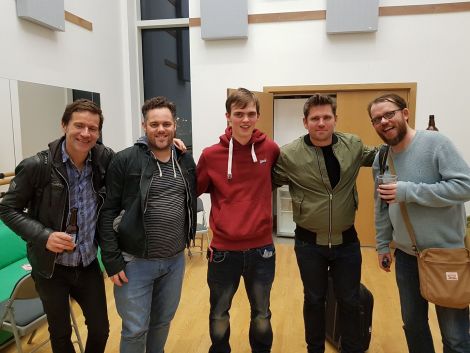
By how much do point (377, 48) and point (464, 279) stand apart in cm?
370

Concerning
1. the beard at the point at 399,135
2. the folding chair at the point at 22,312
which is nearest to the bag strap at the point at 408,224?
the beard at the point at 399,135

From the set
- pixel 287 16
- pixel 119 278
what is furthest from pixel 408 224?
pixel 287 16

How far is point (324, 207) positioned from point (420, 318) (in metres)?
0.71

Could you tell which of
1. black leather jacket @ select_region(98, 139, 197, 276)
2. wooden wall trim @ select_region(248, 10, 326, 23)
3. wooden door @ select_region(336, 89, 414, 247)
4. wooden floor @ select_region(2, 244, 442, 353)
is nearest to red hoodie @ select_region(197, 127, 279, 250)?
black leather jacket @ select_region(98, 139, 197, 276)

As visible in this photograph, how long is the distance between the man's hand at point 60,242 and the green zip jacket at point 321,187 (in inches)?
44.1

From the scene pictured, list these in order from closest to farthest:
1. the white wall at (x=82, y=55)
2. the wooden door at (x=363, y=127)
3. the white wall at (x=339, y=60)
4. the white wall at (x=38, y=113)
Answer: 1. the white wall at (x=82, y=55)
2. the white wall at (x=38, y=113)
3. the white wall at (x=339, y=60)
4. the wooden door at (x=363, y=127)

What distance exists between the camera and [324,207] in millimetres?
1900

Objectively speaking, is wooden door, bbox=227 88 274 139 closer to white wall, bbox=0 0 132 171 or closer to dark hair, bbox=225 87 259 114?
white wall, bbox=0 0 132 171

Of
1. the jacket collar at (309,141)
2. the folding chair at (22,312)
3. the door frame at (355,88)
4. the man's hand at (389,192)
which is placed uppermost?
the door frame at (355,88)

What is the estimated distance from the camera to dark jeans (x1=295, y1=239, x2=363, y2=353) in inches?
76.9

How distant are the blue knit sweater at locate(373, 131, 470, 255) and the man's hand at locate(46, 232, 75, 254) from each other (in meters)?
1.47

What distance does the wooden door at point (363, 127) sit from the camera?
4.70m

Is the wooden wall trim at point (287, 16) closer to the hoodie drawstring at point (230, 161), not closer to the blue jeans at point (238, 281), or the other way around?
the hoodie drawstring at point (230, 161)

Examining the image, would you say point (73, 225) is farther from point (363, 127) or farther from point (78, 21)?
point (363, 127)
